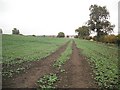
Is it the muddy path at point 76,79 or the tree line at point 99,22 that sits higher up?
the tree line at point 99,22

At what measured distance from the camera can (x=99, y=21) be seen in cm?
9412

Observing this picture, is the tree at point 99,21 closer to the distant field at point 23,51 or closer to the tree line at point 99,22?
the tree line at point 99,22

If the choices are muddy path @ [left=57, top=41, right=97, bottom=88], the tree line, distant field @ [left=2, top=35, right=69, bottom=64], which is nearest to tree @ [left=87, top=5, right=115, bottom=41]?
the tree line

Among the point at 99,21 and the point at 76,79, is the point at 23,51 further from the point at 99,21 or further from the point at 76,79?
the point at 99,21

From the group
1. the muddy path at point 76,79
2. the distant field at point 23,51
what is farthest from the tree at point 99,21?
the muddy path at point 76,79

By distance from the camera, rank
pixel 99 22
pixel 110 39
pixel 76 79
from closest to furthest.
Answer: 1. pixel 76 79
2. pixel 110 39
3. pixel 99 22

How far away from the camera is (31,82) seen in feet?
43.4

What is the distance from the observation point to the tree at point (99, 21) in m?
93.6

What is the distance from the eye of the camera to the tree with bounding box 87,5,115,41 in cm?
9362

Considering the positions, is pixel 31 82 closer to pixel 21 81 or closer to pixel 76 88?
pixel 21 81

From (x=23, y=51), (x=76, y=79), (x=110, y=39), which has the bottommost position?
(x=76, y=79)

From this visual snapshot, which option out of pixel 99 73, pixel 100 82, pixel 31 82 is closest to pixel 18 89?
pixel 31 82

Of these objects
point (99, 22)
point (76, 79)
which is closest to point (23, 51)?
point (76, 79)

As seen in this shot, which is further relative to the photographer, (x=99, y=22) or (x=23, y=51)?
(x=99, y=22)
